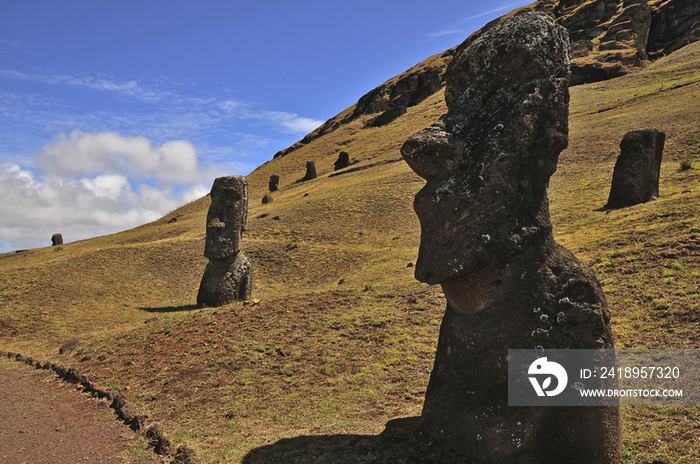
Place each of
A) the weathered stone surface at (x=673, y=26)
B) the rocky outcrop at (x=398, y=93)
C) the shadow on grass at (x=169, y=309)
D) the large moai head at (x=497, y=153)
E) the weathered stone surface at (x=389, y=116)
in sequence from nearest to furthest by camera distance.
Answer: the large moai head at (x=497, y=153) < the shadow on grass at (x=169, y=309) < the weathered stone surface at (x=673, y=26) < the weathered stone surface at (x=389, y=116) < the rocky outcrop at (x=398, y=93)

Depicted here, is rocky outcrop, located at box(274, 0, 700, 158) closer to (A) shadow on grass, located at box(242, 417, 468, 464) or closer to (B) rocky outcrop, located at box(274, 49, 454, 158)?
(B) rocky outcrop, located at box(274, 49, 454, 158)

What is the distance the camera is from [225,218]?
1608 centimetres

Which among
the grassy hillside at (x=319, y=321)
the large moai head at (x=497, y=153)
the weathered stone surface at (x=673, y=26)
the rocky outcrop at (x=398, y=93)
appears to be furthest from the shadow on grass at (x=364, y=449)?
the rocky outcrop at (x=398, y=93)

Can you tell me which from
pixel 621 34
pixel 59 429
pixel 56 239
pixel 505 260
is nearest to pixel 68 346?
pixel 59 429

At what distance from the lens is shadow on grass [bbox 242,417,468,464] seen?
5.04 meters

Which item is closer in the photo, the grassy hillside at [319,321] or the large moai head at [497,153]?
the large moai head at [497,153]

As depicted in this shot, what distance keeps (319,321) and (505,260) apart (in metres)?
7.05

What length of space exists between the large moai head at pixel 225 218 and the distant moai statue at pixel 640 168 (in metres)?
14.5

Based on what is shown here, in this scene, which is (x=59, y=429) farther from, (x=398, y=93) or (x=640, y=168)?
(x=398, y=93)

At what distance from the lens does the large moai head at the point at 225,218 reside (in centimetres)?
1581

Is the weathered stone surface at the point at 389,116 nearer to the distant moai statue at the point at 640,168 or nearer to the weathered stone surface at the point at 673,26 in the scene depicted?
the weathered stone surface at the point at 673,26

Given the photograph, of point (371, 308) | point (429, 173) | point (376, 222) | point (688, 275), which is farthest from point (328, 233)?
point (429, 173)

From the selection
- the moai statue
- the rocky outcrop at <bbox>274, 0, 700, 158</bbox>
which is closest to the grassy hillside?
the moai statue

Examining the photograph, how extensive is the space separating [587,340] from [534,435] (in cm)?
107
